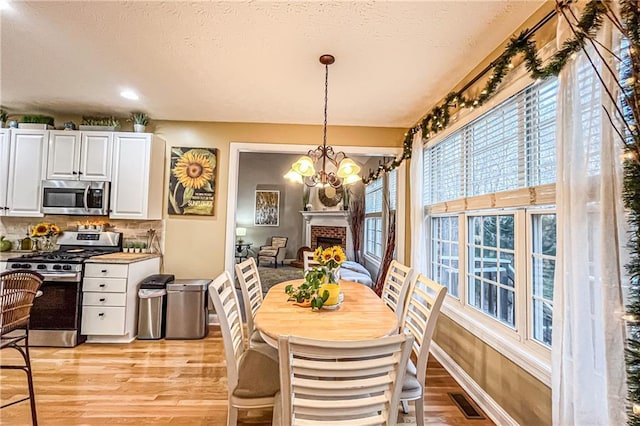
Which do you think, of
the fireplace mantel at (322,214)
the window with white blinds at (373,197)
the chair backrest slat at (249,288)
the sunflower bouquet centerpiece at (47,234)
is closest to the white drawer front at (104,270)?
the sunflower bouquet centerpiece at (47,234)

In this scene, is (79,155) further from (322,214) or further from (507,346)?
(322,214)

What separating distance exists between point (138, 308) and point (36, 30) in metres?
2.71

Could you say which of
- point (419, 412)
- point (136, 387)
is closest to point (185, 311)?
point (136, 387)

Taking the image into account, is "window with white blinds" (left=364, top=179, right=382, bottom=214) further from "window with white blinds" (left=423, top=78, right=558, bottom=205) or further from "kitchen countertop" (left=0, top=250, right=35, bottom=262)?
"kitchen countertop" (left=0, top=250, right=35, bottom=262)

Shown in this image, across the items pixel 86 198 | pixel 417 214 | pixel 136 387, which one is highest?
pixel 86 198

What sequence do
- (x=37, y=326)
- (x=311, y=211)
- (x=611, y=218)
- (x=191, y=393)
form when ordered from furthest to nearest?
(x=311, y=211)
(x=37, y=326)
(x=191, y=393)
(x=611, y=218)

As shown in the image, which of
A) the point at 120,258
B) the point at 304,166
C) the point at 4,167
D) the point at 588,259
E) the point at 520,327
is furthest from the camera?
the point at 4,167

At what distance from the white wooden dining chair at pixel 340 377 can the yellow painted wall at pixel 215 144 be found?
10.3ft

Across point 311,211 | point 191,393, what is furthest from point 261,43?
point 311,211

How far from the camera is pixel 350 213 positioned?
7992 mm

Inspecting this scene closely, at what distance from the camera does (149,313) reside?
135 inches

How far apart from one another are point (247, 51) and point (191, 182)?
215 cm

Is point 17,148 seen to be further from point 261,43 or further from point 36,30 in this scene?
point 261,43

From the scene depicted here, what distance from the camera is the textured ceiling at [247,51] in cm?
189
